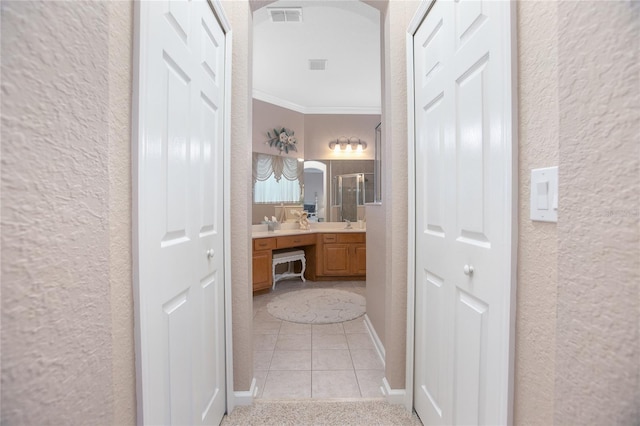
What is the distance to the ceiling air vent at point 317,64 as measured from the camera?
3477mm

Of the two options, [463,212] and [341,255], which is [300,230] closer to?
[341,255]

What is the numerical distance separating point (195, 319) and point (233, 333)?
0.50 m

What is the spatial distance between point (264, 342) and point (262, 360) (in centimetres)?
32

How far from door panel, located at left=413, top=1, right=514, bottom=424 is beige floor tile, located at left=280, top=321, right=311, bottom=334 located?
139cm

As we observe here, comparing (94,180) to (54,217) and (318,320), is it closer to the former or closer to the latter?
(54,217)

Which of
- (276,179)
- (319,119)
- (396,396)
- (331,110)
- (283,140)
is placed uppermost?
(331,110)

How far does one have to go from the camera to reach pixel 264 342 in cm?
249

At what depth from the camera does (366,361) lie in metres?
2.16

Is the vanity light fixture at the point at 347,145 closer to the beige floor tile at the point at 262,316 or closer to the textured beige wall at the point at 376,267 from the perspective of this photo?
the textured beige wall at the point at 376,267

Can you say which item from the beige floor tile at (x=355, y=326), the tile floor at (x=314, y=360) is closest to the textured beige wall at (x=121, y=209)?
the tile floor at (x=314, y=360)

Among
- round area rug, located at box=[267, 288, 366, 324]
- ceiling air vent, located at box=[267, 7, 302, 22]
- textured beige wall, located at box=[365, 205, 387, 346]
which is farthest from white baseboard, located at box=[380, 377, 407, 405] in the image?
ceiling air vent, located at box=[267, 7, 302, 22]

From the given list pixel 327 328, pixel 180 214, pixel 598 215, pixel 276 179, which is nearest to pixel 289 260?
pixel 276 179

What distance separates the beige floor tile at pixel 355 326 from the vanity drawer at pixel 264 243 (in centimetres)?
153

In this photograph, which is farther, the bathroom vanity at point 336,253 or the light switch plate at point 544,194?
the bathroom vanity at point 336,253
